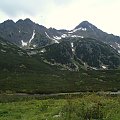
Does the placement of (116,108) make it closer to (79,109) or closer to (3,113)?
(79,109)

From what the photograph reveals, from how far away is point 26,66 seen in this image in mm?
196250

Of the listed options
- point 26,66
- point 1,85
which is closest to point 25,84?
point 1,85

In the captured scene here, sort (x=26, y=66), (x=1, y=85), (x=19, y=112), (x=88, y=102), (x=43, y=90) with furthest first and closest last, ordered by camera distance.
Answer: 1. (x=26, y=66)
2. (x=1, y=85)
3. (x=43, y=90)
4. (x=19, y=112)
5. (x=88, y=102)

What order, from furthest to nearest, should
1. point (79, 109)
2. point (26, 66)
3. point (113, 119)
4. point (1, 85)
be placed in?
point (26, 66) → point (1, 85) → point (79, 109) → point (113, 119)

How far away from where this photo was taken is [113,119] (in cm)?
2088

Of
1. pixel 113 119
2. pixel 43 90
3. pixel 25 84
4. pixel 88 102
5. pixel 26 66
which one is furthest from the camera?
pixel 26 66

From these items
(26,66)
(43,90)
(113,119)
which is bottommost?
(113,119)

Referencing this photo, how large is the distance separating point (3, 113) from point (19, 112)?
4.68ft

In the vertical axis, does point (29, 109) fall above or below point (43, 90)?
below

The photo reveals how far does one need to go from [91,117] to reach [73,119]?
1274 millimetres

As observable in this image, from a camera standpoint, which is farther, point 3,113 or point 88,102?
point 3,113

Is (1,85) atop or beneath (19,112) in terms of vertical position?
atop

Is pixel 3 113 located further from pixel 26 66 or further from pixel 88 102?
pixel 26 66

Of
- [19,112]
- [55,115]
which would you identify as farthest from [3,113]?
[55,115]
